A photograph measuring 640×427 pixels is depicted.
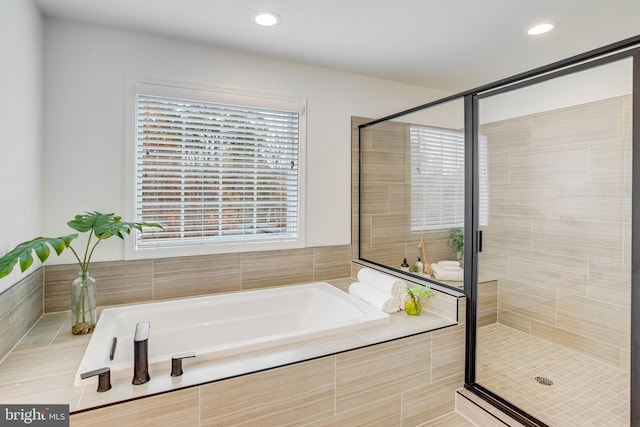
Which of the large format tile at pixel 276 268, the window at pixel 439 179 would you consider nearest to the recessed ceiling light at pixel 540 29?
the window at pixel 439 179

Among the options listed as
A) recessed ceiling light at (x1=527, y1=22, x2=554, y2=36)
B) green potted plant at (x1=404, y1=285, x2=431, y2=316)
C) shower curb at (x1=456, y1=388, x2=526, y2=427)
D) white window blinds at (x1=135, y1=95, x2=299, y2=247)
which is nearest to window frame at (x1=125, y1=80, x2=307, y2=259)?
white window blinds at (x1=135, y1=95, x2=299, y2=247)

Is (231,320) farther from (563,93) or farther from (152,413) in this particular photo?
(563,93)

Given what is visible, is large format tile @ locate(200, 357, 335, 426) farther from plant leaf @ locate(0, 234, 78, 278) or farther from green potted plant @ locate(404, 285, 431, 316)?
plant leaf @ locate(0, 234, 78, 278)

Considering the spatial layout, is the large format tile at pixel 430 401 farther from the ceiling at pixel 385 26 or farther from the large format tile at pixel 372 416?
the ceiling at pixel 385 26

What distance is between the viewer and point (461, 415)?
196 centimetres

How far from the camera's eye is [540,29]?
2182 mm

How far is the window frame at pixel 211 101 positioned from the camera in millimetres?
2277

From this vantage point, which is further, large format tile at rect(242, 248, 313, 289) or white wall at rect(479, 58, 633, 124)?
large format tile at rect(242, 248, 313, 289)

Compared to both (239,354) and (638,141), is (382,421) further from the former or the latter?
(638,141)

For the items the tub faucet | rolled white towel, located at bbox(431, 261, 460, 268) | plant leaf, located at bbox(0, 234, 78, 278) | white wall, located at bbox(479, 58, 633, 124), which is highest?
white wall, located at bbox(479, 58, 633, 124)

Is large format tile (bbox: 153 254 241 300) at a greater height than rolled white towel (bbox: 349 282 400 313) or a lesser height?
greater

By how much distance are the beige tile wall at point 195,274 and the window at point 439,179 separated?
821mm

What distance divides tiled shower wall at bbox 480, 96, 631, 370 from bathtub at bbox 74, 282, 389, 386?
1023mm

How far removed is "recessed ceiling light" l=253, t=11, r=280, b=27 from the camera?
201 centimetres
